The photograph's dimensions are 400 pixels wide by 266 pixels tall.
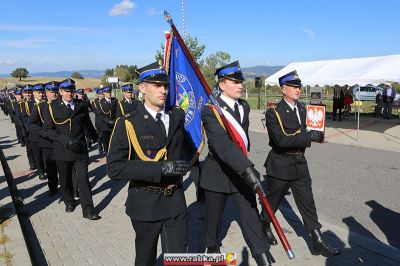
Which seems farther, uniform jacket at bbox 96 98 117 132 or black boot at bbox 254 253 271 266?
uniform jacket at bbox 96 98 117 132

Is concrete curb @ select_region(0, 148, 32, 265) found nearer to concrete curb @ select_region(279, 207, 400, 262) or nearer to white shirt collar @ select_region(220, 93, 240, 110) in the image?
white shirt collar @ select_region(220, 93, 240, 110)

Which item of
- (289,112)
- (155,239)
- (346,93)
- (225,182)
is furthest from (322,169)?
(346,93)

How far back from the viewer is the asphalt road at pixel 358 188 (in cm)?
554

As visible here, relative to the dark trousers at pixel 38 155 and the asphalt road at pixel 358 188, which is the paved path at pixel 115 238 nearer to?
the asphalt road at pixel 358 188

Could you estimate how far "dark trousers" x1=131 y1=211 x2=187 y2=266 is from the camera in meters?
3.06

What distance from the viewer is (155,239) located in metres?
3.09

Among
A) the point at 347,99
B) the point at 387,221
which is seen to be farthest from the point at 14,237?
the point at 347,99

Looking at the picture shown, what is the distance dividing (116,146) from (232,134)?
3.76 ft

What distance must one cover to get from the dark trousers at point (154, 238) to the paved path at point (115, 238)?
1.51 meters

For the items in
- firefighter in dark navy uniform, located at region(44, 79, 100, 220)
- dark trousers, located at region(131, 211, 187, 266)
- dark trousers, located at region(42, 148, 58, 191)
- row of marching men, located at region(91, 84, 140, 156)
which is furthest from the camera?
row of marching men, located at region(91, 84, 140, 156)

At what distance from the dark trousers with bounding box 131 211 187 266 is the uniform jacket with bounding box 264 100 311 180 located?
71.0 inches

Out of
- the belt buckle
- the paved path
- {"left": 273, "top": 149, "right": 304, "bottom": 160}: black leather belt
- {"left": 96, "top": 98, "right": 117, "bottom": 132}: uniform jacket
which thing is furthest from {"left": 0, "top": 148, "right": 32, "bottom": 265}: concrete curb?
{"left": 96, "top": 98, "right": 117, "bottom": 132}: uniform jacket

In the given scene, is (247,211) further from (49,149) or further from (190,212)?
(49,149)

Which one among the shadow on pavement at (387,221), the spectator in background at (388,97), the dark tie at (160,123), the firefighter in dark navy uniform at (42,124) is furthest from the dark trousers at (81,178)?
the spectator in background at (388,97)
